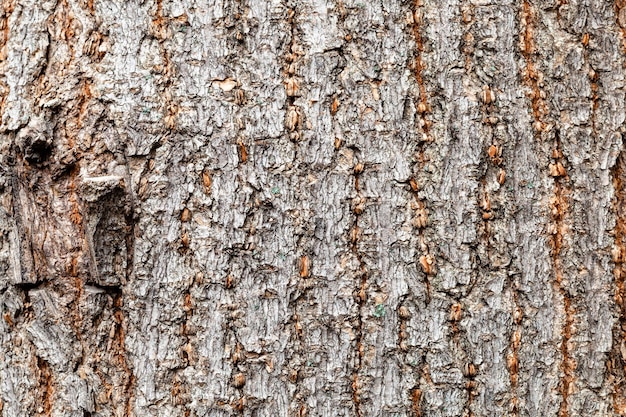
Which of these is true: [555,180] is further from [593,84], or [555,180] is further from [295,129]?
Answer: [295,129]

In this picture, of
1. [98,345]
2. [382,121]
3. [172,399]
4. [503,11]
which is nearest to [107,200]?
[98,345]

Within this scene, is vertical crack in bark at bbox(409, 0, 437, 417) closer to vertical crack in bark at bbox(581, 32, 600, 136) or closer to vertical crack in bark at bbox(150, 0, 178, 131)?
vertical crack in bark at bbox(581, 32, 600, 136)

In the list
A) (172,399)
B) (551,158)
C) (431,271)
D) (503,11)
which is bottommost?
(172,399)

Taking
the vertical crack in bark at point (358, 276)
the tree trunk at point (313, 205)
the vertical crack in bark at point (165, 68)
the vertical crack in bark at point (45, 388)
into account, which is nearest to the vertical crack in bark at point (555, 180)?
the tree trunk at point (313, 205)

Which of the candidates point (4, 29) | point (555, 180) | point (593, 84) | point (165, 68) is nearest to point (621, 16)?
point (593, 84)

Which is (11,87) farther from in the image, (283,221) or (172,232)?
(283,221)

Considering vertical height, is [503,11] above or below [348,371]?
above

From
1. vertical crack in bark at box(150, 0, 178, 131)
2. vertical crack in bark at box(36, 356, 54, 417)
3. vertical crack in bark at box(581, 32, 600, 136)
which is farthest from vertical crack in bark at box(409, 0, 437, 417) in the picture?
vertical crack in bark at box(36, 356, 54, 417)
